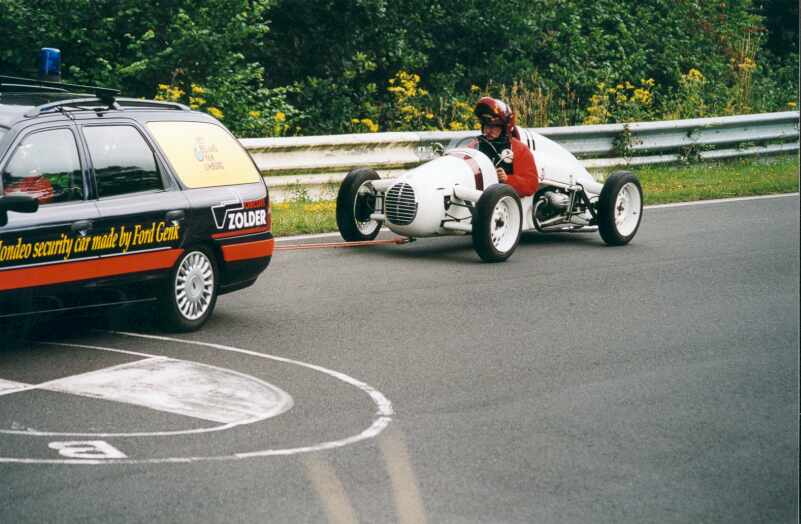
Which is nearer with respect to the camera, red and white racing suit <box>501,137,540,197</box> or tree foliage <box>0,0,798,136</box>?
red and white racing suit <box>501,137,540,197</box>

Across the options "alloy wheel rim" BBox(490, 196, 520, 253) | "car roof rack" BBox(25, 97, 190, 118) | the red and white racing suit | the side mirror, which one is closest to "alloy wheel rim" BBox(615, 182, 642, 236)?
the red and white racing suit

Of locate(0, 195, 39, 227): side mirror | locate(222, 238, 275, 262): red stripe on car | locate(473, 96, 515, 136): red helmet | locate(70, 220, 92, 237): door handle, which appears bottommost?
locate(222, 238, 275, 262): red stripe on car

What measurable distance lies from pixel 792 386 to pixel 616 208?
568 cm

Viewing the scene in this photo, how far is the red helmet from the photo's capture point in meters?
12.8

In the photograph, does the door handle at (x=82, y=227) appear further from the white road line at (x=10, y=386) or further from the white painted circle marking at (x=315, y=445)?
the white painted circle marking at (x=315, y=445)

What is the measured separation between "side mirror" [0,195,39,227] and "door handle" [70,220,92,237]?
0.41m

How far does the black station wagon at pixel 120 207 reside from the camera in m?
7.80

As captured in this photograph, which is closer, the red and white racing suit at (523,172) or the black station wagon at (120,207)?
the black station wagon at (120,207)

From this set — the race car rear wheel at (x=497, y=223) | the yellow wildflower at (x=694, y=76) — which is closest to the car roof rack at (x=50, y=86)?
the race car rear wheel at (x=497, y=223)

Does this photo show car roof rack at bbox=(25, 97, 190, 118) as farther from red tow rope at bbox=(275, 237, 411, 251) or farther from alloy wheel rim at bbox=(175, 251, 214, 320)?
red tow rope at bbox=(275, 237, 411, 251)

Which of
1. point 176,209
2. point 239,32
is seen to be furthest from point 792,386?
point 239,32

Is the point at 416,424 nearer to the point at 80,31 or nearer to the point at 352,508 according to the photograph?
the point at 352,508

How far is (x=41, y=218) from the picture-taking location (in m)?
7.83

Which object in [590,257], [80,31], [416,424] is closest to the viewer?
[416,424]
